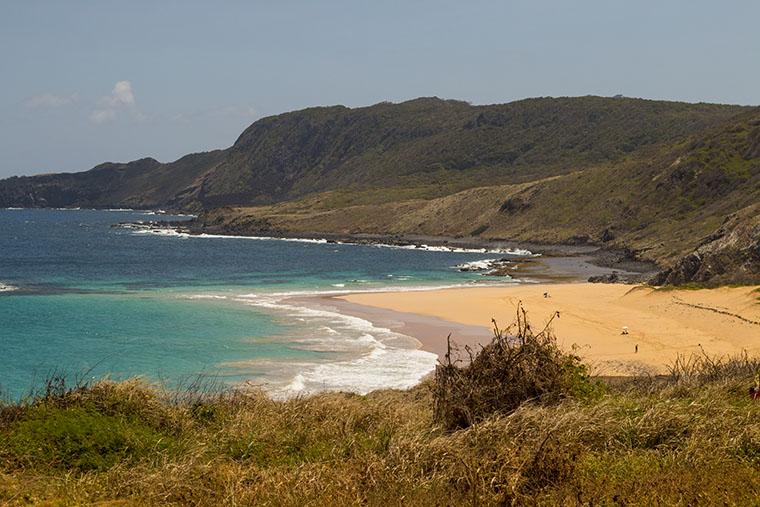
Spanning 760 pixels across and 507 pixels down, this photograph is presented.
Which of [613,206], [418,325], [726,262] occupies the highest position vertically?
[613,206]

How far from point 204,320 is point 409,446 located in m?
30.9

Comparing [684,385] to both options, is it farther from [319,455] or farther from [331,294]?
[331,294]

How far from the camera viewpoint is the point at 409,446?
1023 centimetres

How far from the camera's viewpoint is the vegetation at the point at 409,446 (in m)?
8.74

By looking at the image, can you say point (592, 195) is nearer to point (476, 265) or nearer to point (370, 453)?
point (476, 265)

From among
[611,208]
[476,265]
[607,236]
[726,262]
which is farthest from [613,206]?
[726,262]

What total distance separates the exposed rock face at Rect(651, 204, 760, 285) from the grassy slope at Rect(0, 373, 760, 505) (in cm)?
3205

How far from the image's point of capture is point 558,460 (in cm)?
909

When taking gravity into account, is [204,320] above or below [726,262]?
below

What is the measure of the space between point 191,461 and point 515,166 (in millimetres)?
174862

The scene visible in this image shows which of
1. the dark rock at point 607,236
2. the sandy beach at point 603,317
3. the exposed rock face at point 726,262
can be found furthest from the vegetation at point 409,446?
the dark rock at point 607,236

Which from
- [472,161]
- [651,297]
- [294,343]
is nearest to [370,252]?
[651,297]

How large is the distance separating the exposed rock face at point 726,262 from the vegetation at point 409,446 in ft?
101

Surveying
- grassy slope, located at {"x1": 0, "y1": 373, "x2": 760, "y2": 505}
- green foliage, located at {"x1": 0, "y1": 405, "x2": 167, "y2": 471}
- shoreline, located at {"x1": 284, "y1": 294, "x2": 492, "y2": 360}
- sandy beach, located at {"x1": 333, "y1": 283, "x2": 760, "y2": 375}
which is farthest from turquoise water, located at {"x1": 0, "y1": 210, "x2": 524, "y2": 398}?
green foliage, located at {"x1": 0, "y1": 405, "x2": 167, "y2": 471}
